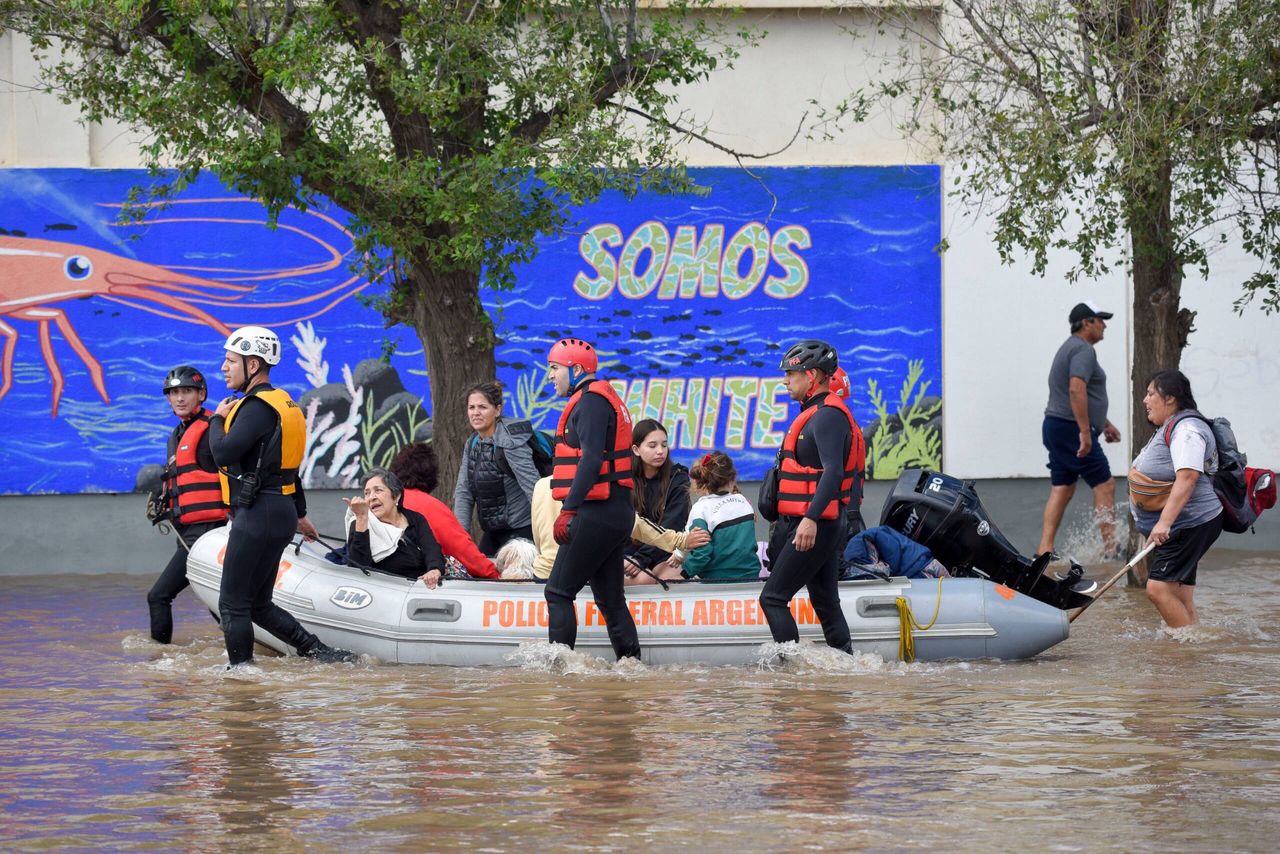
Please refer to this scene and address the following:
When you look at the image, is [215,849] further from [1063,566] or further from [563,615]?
[1063,566]

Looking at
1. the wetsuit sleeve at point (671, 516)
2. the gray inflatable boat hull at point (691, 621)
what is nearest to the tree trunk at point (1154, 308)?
the gray inflatable boat hull at point (691, 621)

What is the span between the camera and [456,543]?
30.7 feet

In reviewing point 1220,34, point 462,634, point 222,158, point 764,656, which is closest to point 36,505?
point 222,158

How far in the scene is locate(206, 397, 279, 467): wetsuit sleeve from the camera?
8180 mm

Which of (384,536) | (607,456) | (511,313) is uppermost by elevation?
(511,313)

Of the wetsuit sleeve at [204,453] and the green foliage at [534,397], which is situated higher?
the green foliage at [534,397]

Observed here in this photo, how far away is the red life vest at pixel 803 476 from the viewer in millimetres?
8391

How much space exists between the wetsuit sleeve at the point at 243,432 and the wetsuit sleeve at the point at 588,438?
149cm

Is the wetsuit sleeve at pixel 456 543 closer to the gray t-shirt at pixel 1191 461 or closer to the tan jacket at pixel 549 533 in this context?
the tan jacket at pixel 549 533

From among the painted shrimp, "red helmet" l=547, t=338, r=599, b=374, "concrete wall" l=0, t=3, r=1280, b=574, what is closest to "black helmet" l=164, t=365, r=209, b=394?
"red helmet" l=547, t=338, r=599, b=374

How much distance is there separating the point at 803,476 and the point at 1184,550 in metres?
2.32

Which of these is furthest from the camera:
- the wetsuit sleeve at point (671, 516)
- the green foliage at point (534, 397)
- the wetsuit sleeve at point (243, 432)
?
the green foliage at point (534, 397)

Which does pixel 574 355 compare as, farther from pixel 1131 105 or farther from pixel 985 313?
pixel 985 313

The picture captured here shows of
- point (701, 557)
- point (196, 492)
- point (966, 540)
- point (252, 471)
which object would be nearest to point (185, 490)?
point (196, 492)
